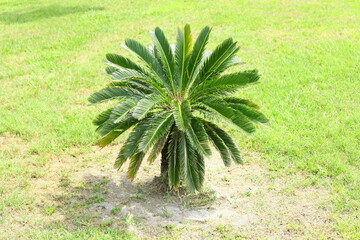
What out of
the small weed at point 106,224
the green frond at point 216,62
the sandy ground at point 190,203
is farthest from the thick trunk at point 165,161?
the small weed at point 106,224

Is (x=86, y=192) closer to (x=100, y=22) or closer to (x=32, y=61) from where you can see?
(x=32, y=61)

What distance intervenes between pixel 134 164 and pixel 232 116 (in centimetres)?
166

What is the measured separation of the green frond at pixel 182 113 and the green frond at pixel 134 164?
832 mm

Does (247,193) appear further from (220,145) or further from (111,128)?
(111,128)

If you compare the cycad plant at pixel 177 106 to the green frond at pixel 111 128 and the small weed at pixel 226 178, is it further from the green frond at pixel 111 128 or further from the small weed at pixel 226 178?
the small weed at pixel 226 178

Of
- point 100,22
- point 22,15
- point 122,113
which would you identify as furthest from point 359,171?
point 22,15

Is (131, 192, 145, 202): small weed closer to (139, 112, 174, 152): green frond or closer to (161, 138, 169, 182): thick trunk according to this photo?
(161, 138, 169, 182): thick trunk

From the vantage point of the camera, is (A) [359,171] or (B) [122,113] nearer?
(B) [122,113]

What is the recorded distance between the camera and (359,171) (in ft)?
28.6

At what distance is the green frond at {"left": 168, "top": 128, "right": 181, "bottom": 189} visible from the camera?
731 cm

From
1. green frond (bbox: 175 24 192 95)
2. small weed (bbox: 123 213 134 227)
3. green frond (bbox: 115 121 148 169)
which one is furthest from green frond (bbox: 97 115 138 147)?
small weed (bbox: 123 213 134 227)

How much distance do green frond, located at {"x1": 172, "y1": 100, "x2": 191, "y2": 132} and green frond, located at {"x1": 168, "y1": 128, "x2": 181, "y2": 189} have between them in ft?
1.43

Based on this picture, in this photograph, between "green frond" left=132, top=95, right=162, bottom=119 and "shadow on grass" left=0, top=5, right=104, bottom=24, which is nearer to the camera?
"green frond" left=132, top=95, right=162, bottom=119

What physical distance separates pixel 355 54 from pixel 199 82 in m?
8.23
